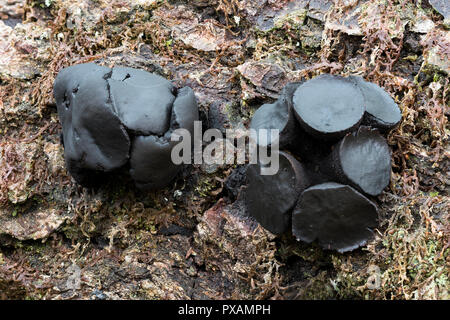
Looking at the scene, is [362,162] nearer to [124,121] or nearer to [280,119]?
[280,119]

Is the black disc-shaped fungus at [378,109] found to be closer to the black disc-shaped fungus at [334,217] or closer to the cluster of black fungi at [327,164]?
the cluster of black fungi at [327,164]

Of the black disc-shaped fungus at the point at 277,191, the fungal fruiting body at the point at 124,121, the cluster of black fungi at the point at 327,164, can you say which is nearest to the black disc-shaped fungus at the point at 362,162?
the cluster of black fungi at the point at 327,164

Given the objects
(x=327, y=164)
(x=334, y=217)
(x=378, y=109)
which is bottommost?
(x=334, y=217)

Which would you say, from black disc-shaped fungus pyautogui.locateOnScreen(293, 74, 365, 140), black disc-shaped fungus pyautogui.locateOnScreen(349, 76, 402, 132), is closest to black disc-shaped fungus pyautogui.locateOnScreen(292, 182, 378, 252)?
black disc-shaped fungus pyautogui.locateOnScreen(293, 74, 365, 140)

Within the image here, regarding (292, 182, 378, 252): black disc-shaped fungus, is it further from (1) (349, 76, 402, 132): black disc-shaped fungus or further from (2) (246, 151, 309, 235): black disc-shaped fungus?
(1) (349, 76, 402, 132): black disc-shaped fungus

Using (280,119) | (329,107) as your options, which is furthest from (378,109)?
(280,119)

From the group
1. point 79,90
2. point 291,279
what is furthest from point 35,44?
point 291,279
